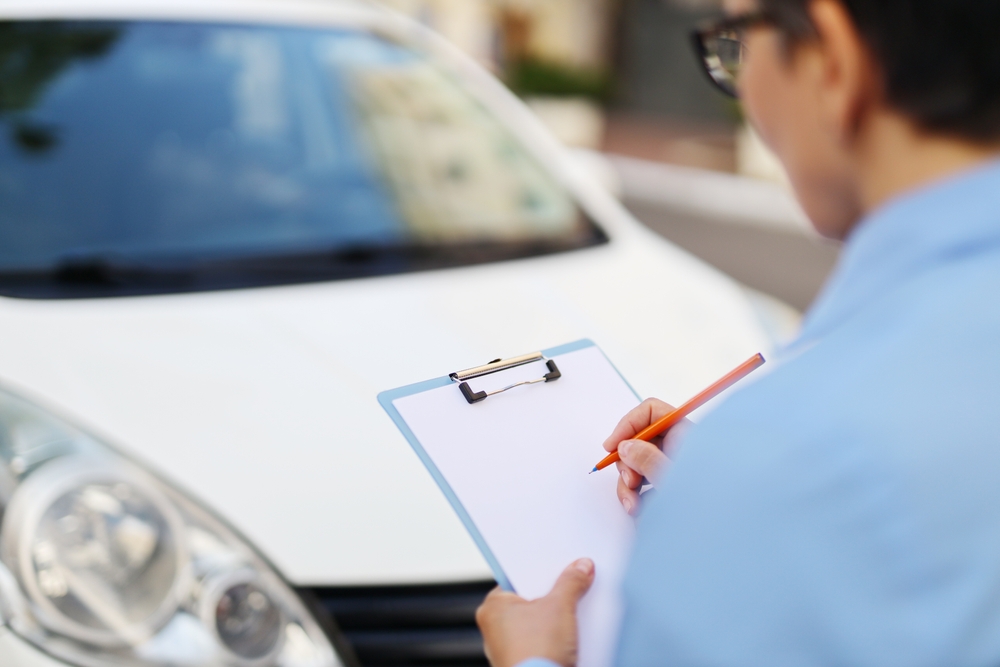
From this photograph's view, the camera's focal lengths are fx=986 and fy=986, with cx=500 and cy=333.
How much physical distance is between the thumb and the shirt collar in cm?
35

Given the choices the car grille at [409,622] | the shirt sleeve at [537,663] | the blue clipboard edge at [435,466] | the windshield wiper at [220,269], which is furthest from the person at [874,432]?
the windshield wiper at [220,269]

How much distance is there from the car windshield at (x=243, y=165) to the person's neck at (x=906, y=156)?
5.15 ft

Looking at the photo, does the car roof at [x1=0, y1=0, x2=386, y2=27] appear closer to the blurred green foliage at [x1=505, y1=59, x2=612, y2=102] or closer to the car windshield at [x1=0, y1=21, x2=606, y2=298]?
the car windshield at [x1=0, y1=21, x2=606, y2=298]

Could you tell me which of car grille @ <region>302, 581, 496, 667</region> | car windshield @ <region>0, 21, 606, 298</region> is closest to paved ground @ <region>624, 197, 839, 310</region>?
car windshield @ <region>0, 21, 606, 298</region>

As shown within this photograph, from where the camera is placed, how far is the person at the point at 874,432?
55 centimetres

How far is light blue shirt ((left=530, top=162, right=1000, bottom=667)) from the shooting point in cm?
55

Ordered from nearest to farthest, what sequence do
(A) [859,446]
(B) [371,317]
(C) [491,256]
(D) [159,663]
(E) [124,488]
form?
(A) [859,446] → (D) [159,663] → (E) [124,488] → (B) [371,317] → (C) [491,256]

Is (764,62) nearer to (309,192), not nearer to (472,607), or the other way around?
(472,607)

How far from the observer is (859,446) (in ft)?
1.79

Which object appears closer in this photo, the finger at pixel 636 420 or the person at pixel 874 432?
the person at pixel 874 432

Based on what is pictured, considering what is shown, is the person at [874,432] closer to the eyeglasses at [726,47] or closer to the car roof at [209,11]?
the eyeglasses at [726,47]

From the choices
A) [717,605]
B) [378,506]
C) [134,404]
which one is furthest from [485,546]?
[134,404]

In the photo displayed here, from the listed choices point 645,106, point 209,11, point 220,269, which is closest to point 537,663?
point 220,269

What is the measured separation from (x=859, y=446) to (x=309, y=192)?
2.06m
